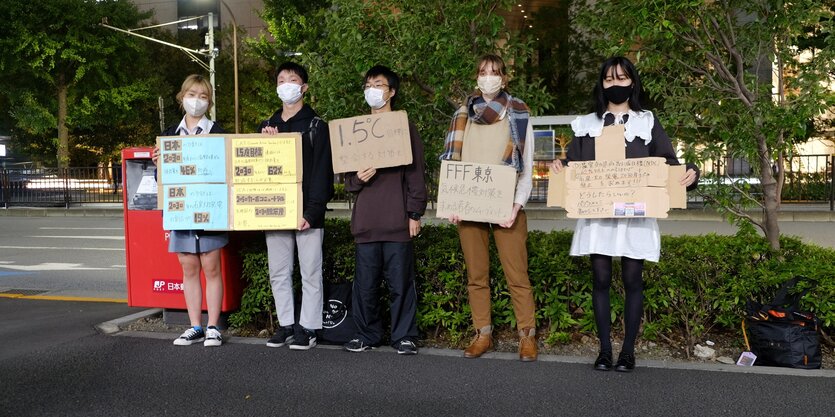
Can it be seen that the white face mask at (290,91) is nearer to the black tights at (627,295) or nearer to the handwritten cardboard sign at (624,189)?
the handwritten cardboard sign at (624,189)

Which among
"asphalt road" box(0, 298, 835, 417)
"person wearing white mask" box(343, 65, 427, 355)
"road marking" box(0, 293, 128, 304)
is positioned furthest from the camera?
"road marking" box(0, 293, 128, 304)

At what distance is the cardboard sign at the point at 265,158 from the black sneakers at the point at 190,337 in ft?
3.99

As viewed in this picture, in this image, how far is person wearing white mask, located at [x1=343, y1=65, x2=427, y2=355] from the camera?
476 centimetres

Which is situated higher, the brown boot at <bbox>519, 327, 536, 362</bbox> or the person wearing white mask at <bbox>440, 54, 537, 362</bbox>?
the person wearing white mask at <bbox>440, 54, 537, 362</bbox>

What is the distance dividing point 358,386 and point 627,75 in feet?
8.30

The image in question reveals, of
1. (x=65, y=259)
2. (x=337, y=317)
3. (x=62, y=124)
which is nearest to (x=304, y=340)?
(x=337, y=317)

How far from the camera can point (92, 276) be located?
9.68m

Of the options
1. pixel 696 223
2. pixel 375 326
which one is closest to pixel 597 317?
pixel 375 326

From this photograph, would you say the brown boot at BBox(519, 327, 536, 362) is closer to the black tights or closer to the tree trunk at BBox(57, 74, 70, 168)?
the black tights

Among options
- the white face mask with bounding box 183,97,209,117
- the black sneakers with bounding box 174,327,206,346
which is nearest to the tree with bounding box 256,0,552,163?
the white face mask with bounding box 183,97,209,117

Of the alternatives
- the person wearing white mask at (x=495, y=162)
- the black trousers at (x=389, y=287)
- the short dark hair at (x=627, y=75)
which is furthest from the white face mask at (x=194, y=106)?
the short dark hair at (x=627, y=75)

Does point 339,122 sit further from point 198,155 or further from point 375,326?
point 375,326

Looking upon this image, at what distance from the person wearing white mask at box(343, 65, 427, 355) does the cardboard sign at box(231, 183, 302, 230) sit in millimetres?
414

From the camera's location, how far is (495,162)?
4.57 m
